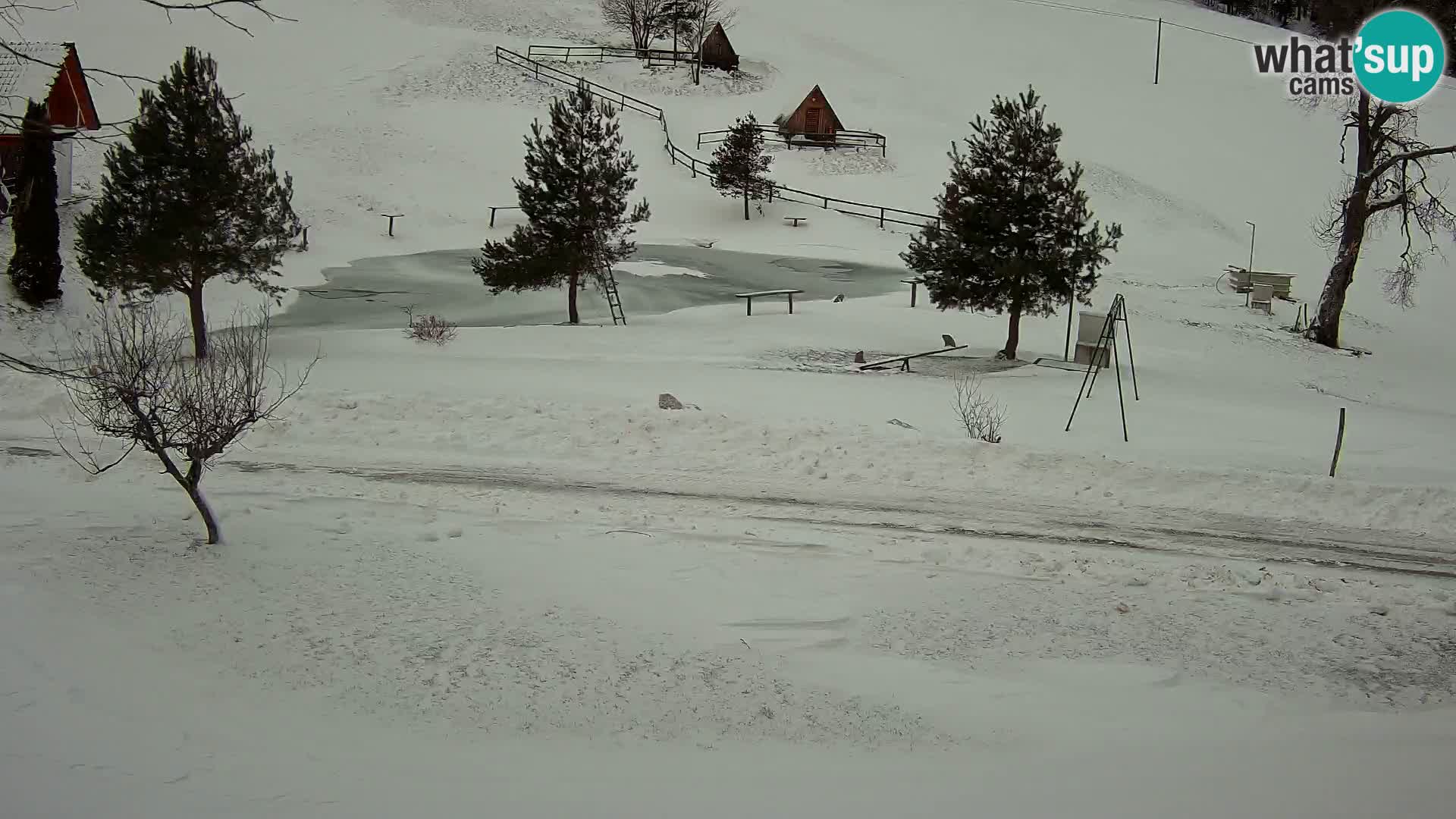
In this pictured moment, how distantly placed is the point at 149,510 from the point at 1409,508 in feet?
50.2

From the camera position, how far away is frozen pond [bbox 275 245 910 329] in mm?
25703

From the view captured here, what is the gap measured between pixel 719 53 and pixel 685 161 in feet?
41.9

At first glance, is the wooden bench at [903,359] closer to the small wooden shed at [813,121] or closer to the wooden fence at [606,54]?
the small wooden shed at [813,121]

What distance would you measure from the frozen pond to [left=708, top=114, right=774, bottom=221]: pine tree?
5.57 m

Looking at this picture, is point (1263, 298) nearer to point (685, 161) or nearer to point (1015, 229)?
point (1015, 229)

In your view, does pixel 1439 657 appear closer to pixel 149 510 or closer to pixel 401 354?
pixel 149 510

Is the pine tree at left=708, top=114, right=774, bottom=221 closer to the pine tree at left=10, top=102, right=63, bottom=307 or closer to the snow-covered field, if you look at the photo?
the snow-covered field

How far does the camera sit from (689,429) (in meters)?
14.9

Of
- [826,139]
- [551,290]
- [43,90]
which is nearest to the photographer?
[43,90]

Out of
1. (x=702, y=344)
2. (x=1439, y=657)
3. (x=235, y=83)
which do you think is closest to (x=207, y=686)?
(x=1439, y=657)

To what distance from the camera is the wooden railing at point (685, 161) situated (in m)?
Result: 44.0

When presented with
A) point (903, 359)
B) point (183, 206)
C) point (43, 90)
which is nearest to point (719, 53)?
point (43, 90)

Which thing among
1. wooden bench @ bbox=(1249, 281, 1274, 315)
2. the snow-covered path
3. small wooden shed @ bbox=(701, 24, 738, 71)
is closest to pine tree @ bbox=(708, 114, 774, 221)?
small wooden shed @ bbox=(701, 24, 738, 71)

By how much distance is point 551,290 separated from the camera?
29516 millimetres
